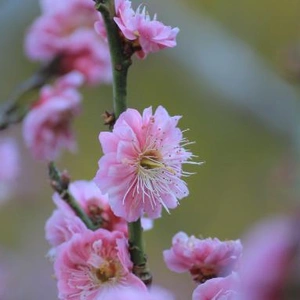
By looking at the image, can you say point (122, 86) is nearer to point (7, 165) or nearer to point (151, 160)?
point (151, 160)

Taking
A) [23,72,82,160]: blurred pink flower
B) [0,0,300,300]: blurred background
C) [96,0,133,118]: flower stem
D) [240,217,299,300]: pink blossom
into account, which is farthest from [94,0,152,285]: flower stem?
[0,0,300,300]: blurred background

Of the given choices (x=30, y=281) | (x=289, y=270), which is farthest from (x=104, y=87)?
(x=289, y=270)

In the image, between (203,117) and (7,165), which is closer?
(7,165)

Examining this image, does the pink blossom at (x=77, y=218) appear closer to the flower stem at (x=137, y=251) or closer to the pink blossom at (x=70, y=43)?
the flower stem at (x=137, y=251)

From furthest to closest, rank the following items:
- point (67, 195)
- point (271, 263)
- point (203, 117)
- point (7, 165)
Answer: point (203, 117), point (7, 165), point (67, 195), point (271, 263)

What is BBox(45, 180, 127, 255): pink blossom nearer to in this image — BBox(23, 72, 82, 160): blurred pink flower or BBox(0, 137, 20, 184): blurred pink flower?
BBox(23, 72, 82, 160): blurred pink flower

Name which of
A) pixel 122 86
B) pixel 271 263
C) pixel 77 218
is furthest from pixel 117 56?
pixel 271 263

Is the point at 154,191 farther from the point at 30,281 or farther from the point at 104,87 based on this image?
the point at 104,87

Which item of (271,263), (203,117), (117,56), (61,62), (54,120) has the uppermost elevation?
(203,117)

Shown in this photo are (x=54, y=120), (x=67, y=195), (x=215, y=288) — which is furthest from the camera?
(x=54, y=120)
